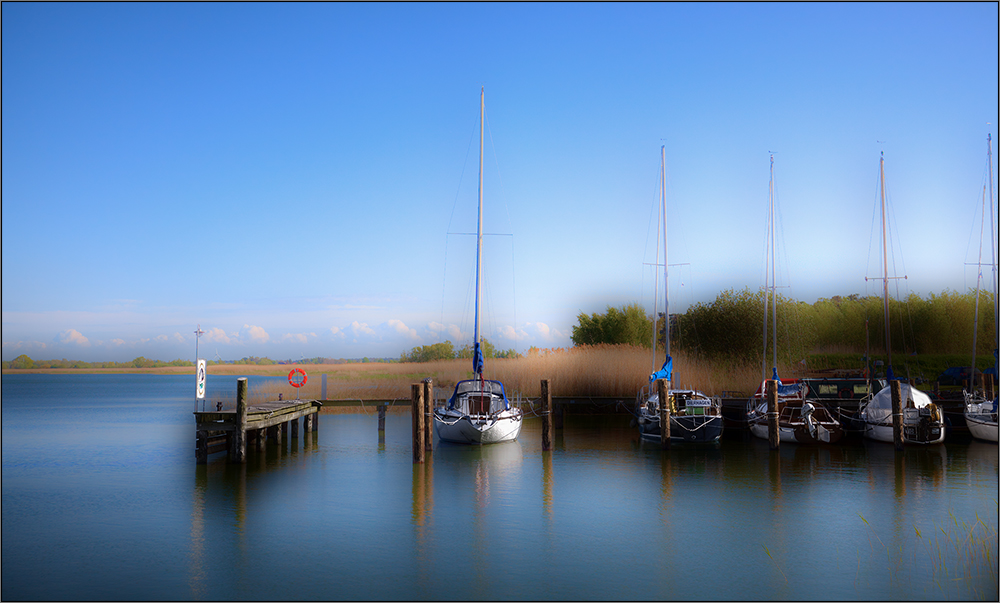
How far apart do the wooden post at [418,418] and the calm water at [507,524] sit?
1.82ft

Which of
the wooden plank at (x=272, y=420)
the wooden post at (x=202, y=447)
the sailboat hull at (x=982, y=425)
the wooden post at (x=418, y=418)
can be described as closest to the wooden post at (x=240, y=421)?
the wooden plank at (x=272, y=420)

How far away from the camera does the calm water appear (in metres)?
12.8

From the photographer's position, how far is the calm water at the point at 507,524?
502 inches

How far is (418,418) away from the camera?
24.4m

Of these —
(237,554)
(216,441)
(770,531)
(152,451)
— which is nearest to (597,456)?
(770,531)

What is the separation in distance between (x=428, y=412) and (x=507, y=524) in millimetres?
10000

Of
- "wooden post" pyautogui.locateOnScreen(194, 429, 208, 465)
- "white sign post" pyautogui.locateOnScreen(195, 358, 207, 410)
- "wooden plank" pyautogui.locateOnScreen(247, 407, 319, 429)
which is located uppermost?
"white sign post" pyautogui.locateOnScreen(195, 358, 207, 410)

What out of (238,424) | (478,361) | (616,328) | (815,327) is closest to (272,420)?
(238,424)

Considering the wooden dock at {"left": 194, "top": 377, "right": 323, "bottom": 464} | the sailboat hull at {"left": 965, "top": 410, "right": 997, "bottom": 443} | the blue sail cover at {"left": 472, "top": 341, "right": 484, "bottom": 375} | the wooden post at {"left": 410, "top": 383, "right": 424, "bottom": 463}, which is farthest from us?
the blue sail cover at {"left": 472, "top": 341, "right": 484, "bottom": 375}

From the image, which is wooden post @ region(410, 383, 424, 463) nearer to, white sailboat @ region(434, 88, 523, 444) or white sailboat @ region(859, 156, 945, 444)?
white sailboat @ region(434, 88, 523, 444)

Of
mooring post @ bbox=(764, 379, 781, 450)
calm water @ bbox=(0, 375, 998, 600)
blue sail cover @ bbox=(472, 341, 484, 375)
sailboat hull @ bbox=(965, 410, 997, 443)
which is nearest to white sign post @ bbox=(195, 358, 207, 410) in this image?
calm water @ bbox=(0, 375, 998, 600)

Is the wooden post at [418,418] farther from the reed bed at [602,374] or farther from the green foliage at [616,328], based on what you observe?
the green foliage at [616,328]

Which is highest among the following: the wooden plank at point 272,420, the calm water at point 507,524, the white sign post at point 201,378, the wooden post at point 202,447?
the white sign post at point 201,378

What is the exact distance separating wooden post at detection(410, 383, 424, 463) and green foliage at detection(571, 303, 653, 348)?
35.8 meters
